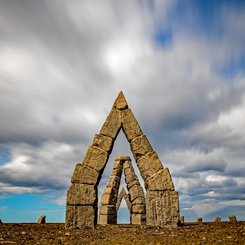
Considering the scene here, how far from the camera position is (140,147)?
11.8 metres

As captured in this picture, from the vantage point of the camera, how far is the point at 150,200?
36.6ft

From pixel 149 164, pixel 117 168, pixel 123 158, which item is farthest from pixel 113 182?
pixel 149 164

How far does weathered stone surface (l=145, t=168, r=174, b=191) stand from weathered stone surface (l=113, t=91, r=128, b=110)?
10.2 feet

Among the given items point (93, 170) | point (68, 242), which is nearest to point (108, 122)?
point (93, 170)

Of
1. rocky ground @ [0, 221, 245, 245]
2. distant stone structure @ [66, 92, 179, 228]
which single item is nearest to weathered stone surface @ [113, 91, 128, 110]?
distant stone structure @ [66, 92, 179, 228]

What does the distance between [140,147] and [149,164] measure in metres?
0.77

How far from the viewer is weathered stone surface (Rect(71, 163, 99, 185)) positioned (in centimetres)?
1159

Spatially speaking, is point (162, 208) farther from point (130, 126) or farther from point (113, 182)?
point (113, 182)

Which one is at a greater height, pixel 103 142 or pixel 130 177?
pixel 130 177

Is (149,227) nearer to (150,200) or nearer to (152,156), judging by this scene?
(150,200)

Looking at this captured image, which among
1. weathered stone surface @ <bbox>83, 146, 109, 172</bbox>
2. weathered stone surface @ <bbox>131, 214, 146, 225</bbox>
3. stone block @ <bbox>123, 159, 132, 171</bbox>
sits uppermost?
stone block @ <bbox>123, 159, 132, 171</bbox>

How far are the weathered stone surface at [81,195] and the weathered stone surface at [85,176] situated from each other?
0.51ft

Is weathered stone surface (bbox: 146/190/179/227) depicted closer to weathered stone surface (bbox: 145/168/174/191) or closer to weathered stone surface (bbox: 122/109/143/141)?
weathered stone surface (bbox: 145/168/174/191)

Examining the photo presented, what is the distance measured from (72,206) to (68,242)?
165 inches
